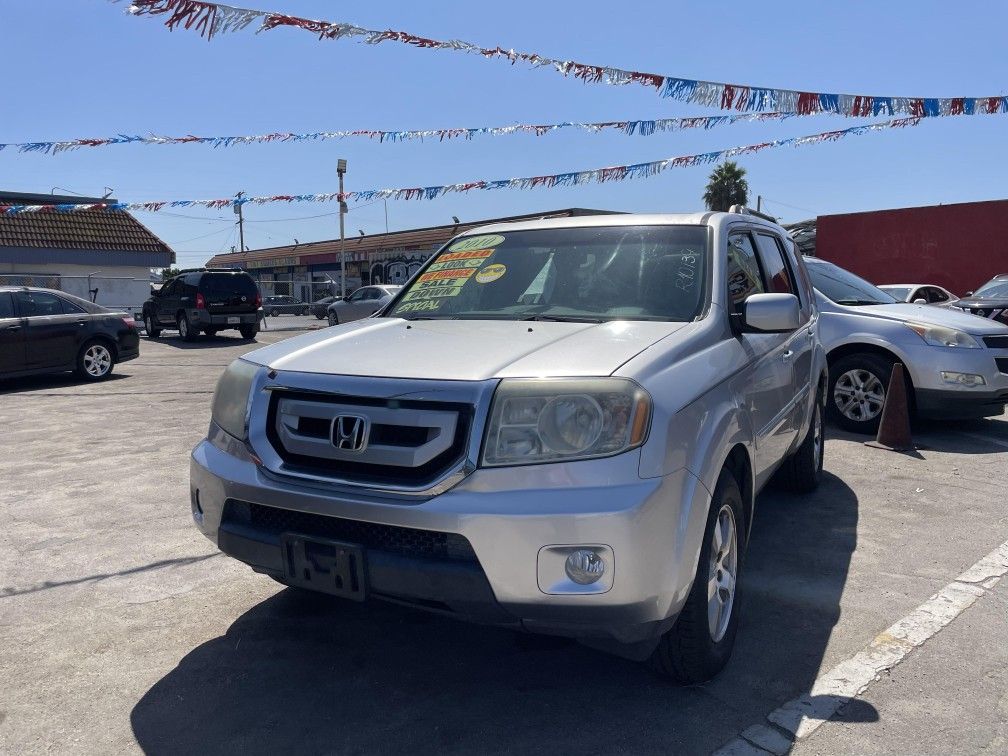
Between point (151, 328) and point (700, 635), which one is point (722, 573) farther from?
point (151, 328)

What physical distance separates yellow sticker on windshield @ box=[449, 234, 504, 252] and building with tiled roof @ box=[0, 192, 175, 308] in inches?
879

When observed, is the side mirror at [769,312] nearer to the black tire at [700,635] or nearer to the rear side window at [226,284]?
the black tire at [700,635]

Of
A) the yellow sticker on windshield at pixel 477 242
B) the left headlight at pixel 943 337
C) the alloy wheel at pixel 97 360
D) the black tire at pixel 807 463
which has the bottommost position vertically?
the black tire at pixel 807 463

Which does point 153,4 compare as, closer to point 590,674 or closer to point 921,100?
point 590,674

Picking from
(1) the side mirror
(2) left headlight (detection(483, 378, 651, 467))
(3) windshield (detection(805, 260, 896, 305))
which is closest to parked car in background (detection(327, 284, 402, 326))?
(3) windshield (detection(805, 260, 896, 305))

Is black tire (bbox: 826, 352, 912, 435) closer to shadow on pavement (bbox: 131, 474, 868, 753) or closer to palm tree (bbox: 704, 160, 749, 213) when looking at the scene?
shadow on pavement (bbox: 131, 474, 868, 753)

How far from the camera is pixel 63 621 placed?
3.52 m

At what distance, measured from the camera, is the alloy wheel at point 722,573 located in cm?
293

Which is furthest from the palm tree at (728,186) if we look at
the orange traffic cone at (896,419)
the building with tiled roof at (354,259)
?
the orange traffic cone at (896,419)

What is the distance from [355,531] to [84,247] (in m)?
28.5

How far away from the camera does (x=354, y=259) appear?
1613 inches

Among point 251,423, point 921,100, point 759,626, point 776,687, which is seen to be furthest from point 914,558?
point 921,100

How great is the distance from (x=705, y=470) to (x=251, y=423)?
1.61m

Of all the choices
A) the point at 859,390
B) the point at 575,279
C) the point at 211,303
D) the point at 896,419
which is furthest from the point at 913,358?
the point at 211,303
